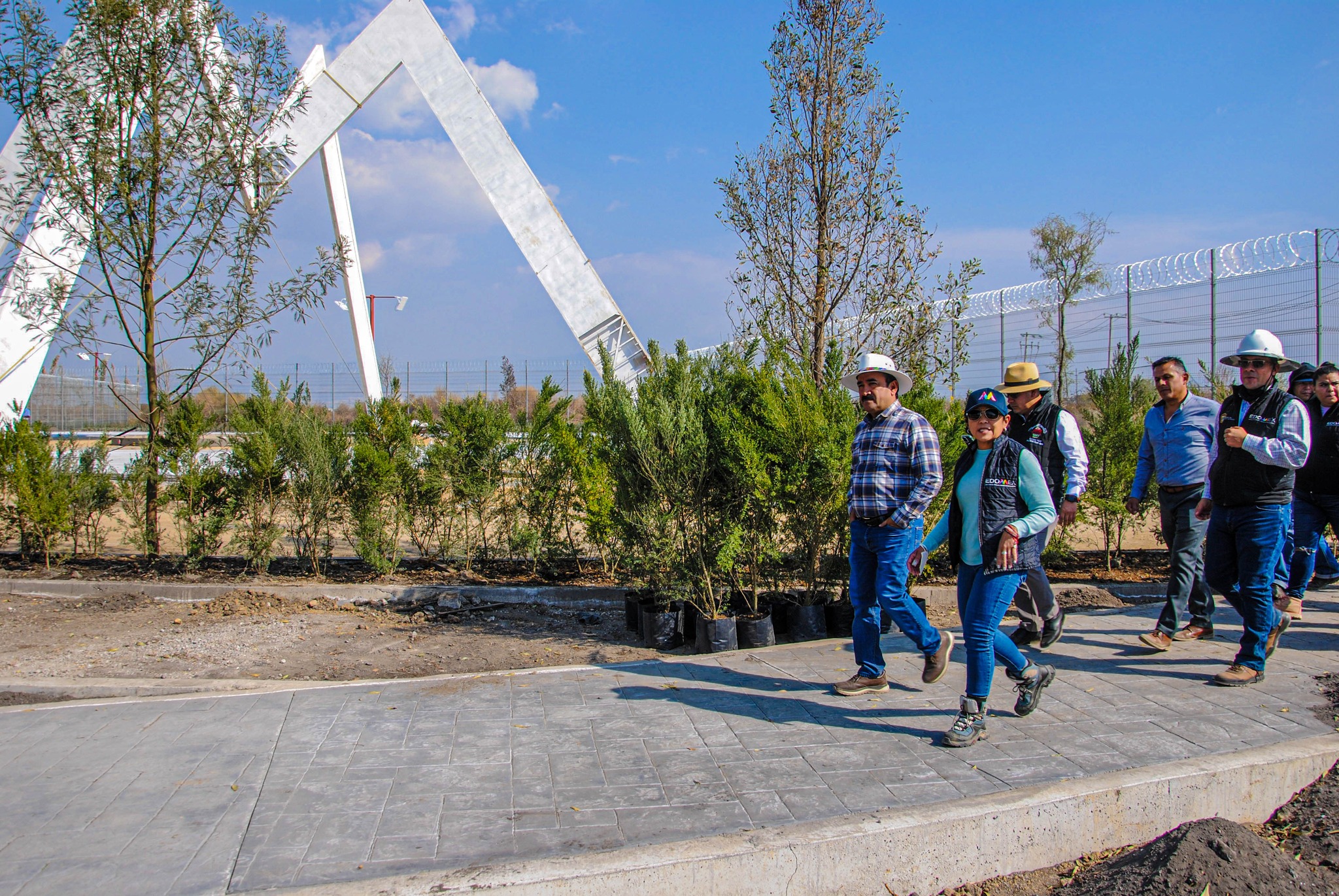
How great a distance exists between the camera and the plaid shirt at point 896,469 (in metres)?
4.25

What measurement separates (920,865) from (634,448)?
3472mm

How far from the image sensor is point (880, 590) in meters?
4.38

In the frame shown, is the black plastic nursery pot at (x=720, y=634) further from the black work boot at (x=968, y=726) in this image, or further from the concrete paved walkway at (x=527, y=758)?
the black work boot at (x=968, y=726)

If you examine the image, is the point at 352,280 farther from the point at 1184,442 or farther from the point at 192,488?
the point at 1184,442

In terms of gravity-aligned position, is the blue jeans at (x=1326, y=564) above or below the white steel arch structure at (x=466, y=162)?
below

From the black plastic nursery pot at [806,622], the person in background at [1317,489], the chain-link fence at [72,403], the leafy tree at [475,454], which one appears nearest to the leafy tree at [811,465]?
the black plastic nursery pot at [806,622]

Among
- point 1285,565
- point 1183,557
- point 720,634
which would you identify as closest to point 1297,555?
point 1285,565

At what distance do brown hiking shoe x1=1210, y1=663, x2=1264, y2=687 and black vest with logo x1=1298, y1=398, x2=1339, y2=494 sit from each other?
2.04 meters

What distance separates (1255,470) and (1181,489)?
73cm

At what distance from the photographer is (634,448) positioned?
233 inches

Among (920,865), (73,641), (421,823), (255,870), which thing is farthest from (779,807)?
(73,641)

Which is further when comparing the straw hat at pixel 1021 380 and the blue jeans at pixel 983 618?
the straw hat at pixel 1021 380

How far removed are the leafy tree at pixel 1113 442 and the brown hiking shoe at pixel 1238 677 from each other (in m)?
3.80

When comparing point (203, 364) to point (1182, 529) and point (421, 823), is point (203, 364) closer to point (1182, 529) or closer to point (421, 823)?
point (421, 823)
